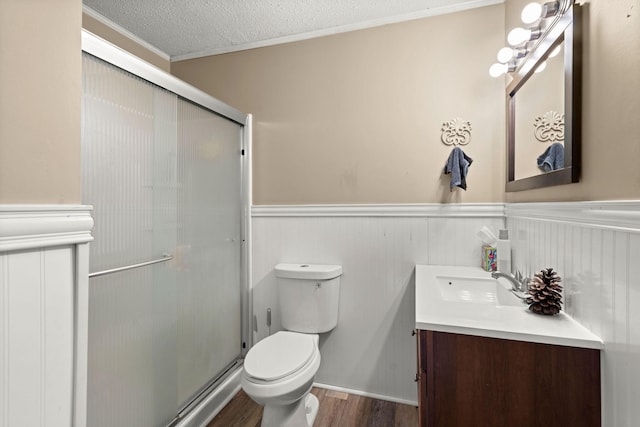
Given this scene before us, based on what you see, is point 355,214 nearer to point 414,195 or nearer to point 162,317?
point 414,195

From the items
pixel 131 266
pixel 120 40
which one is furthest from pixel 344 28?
pixel 131 266

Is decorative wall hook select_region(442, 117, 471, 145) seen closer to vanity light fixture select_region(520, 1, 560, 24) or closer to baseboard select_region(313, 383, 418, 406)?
vanity light fixture select_region(520, 1, 560, 24)

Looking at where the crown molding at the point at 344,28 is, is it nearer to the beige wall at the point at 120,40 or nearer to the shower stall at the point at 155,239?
the beige wall at the point at 120,40

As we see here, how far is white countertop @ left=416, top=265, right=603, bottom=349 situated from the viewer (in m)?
0.80

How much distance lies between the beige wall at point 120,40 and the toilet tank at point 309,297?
5.56ft

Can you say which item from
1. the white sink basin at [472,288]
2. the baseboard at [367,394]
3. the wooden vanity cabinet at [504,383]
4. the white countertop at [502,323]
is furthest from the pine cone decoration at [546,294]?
the baseboard at [367,394]

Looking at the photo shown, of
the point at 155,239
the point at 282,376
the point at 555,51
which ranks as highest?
the point at 555,51

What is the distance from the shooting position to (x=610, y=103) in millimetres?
778

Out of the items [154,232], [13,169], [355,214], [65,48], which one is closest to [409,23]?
[355,214]

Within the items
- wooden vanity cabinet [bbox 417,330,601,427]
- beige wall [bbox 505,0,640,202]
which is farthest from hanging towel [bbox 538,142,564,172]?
wooden vanity cabinet [bbox 417,330,601,427]

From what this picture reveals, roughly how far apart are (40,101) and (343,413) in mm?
1854

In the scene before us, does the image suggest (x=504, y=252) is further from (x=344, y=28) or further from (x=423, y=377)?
(x=344, y=28)

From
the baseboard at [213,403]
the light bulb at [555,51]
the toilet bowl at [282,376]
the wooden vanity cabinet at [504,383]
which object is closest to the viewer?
the wooden vanity cabinet at [504,383]

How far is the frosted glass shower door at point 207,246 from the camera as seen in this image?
1.54 m
